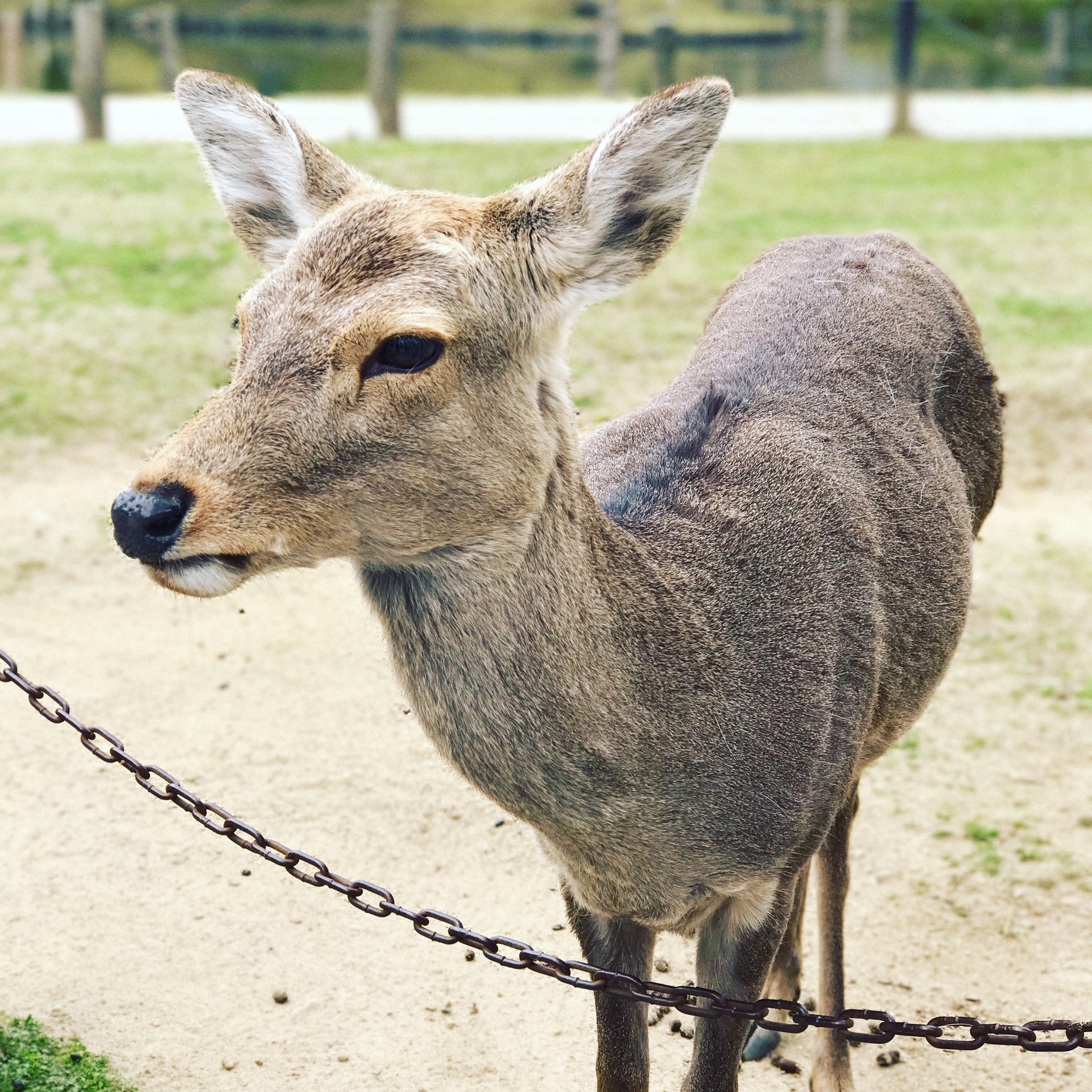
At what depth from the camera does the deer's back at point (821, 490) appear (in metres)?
3.25

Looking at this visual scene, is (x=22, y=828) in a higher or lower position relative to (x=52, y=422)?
lower

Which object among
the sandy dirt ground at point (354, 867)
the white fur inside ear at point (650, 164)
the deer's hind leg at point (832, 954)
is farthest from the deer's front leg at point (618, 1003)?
the white fur inside ear at point (650, 164)

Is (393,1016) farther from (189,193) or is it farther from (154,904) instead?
(189,193)

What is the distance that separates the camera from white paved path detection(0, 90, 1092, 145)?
1689 centimetres

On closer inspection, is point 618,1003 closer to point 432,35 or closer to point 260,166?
point 260,166

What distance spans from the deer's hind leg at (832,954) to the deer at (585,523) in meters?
0.50

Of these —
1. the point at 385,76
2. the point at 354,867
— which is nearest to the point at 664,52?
the point at 385,76

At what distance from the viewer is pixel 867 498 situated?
3662 mm

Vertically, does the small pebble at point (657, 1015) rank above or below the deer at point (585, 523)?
below

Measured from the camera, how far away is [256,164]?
3.18 meters

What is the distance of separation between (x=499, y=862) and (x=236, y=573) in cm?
299

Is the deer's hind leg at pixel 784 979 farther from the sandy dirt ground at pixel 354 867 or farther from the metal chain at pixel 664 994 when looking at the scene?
the metal chain at pixel 664 994

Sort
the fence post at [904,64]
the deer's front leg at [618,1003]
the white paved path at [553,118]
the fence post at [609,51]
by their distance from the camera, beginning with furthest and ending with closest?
the fence post at [609,51] → the fence post at [904,64] → the white paved path at [553,118] → the deer's front leg at [618,1003]

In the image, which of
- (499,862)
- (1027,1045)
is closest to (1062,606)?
(499,862)
